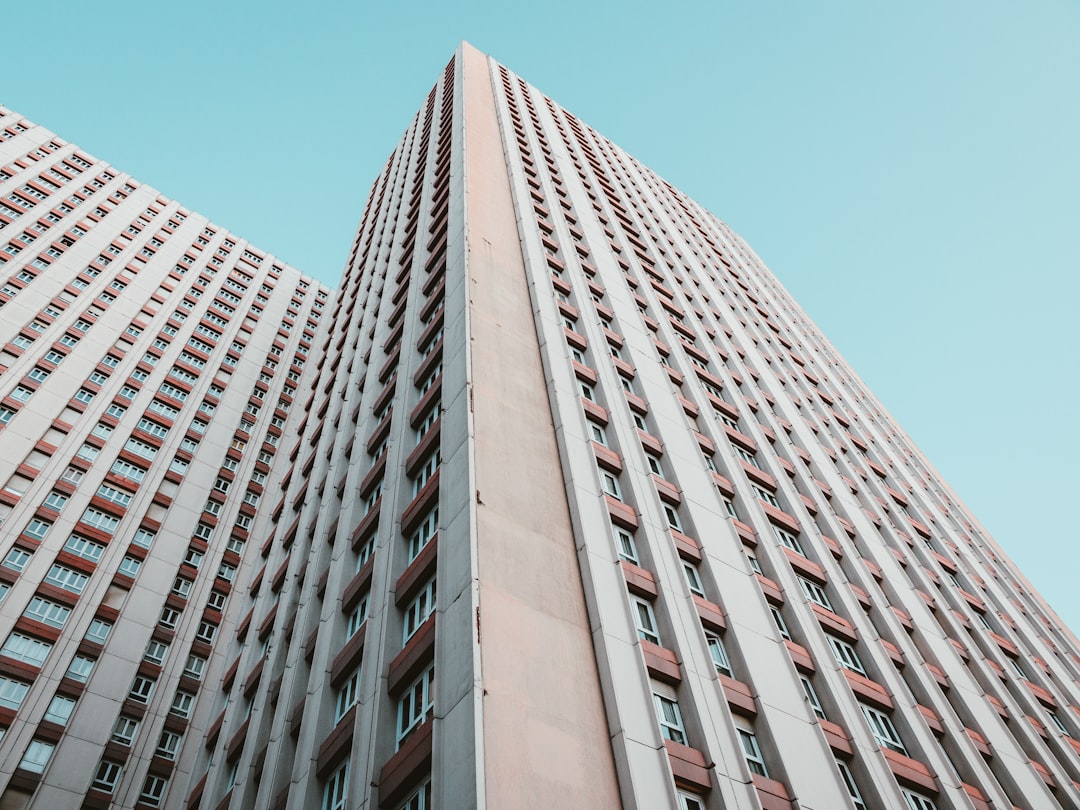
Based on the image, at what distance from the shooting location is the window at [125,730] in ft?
92.1

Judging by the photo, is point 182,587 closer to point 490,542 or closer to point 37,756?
point 37,756

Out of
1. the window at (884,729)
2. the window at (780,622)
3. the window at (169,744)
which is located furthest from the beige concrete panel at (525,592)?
the window at (169,744)

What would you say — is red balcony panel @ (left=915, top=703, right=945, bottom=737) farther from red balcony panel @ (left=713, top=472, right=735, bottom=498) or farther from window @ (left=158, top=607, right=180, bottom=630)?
window @ (left=158, top=607, right=180, bottom=630)

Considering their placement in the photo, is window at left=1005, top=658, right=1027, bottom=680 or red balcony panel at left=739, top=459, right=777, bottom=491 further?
window at left=1005, top=658, right=1027, bottom=680

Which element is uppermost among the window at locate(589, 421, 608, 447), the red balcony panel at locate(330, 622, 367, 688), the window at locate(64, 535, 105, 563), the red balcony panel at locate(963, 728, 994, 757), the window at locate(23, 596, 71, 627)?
the window at locate(589, 421, 608, 447)

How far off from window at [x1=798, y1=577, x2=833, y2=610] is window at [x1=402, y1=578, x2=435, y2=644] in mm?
10834

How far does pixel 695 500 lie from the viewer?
2145cm

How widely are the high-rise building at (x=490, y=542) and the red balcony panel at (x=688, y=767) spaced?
75mm

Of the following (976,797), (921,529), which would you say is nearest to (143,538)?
(976,797)

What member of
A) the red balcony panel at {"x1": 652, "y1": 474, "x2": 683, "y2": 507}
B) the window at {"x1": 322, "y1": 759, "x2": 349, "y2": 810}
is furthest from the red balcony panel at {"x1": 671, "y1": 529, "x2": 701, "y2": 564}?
the window at {"x1": 322, "y1": 759, "x2": 349, "y2": 810}

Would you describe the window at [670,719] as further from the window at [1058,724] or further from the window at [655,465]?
the window at [1058,724]

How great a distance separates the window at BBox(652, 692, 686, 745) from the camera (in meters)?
14.5

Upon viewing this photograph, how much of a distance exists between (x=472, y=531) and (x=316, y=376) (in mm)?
29367

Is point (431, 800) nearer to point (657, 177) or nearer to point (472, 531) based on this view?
point (472, 531)
